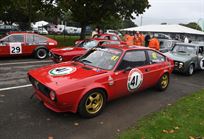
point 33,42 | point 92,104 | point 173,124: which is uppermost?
point 33,42

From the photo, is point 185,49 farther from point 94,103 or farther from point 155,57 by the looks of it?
point 94,103

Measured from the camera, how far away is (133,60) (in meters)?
5.71

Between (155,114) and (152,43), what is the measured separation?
8.42m

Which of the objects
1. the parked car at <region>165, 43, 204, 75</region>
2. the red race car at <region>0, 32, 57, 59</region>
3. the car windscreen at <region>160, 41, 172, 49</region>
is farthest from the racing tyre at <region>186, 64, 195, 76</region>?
the red race car at <region>0, 32, 57, 59</region>

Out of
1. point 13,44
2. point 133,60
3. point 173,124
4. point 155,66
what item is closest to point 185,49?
point 155,66

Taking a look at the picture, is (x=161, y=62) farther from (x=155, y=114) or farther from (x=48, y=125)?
(x=48, y=125)

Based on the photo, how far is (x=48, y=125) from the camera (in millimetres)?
4312

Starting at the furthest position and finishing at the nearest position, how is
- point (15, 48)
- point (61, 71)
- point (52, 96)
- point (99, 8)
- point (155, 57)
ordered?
point (99, 8)
point (15, 48)
point (155, 57)
point (61, 71)
point (52, 96)

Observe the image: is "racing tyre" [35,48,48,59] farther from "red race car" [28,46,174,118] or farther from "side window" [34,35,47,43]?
"red race car" [28,46,174,118]

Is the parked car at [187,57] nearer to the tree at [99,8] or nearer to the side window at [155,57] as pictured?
the side window at [155,57]

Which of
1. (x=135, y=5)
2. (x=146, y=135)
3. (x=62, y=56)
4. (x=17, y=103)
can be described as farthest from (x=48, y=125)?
(x=135, y=5)

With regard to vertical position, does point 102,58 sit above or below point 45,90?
above

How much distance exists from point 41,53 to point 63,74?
7.96 metres

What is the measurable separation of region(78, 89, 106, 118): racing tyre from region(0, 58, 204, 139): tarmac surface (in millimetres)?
135
